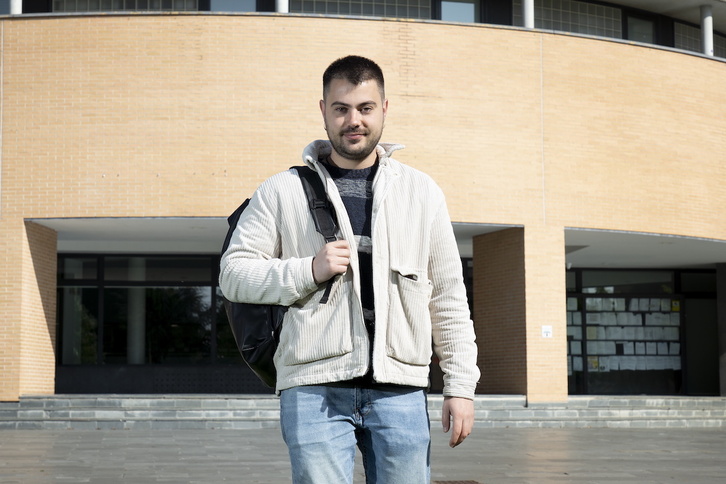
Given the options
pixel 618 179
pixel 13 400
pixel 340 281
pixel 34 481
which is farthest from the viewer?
pixel 618 179

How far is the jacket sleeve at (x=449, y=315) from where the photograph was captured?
311 centimetres

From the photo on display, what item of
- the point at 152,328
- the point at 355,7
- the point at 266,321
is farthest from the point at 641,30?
the point at 266,321

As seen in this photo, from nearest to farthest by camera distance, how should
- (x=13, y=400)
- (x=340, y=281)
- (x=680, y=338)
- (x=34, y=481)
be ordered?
(x=340, y=281), (x=34, y=481), (x=13, y=400), (x=680, y=338)

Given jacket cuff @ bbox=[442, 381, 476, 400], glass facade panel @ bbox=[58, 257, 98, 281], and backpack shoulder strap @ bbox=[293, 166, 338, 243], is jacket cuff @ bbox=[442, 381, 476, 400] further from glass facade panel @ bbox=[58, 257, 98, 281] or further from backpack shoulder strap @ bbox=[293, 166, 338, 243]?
glass facade panel @ bbox=[58, 257, 98, 281]

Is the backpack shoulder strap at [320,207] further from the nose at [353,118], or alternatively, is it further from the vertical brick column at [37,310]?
the vertical brick column at [37,310]

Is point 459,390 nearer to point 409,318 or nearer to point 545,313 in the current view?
point 409,318

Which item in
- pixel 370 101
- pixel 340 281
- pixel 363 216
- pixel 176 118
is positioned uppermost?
pixel 176 118

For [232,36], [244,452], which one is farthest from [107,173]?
[244,452]

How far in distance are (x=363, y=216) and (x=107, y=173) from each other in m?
15.7

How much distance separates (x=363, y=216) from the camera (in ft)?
10.1

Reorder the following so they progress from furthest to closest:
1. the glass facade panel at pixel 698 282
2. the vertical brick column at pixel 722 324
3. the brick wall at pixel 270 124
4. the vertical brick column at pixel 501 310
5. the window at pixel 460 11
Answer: the glass facade panel at pixel 698 282 → the vertical brick column at pixel 722 324 → the window at pixel 460 11 → the vertical brick column at pixel 501 310 → the brick wall at pixel 270 124

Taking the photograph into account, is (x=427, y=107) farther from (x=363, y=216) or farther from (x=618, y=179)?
(x=363, y=216)

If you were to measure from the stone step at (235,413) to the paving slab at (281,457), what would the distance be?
552 mm

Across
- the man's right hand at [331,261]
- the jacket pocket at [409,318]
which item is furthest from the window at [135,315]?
the man's right hand at [331,261]
